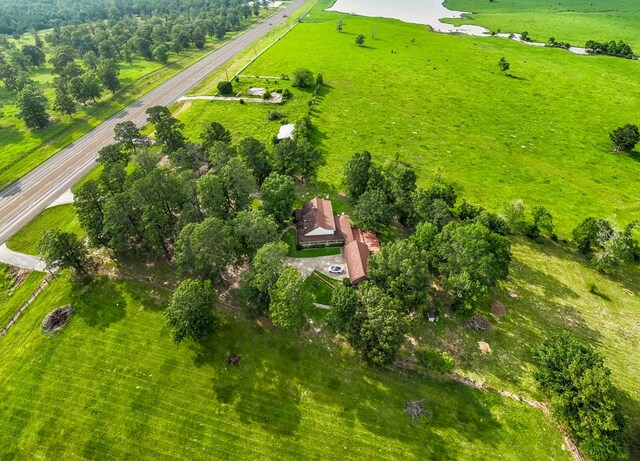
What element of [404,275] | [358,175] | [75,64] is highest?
[75,64]

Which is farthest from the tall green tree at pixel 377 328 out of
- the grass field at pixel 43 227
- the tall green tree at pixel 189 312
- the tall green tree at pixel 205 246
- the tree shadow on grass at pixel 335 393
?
the grass field at pixel 43 227

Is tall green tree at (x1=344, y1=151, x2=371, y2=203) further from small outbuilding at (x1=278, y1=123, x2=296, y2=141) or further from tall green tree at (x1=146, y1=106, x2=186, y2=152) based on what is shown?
tall green tree at (x1=146, y1=106, x2=186, y2=152)

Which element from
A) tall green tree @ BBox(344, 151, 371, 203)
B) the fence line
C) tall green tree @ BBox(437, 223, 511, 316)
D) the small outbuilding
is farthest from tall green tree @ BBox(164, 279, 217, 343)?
the small outbuilding

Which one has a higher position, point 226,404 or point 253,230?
point 253,230

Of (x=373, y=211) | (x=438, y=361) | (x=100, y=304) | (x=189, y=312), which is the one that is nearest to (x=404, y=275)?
(x=438, y=361)

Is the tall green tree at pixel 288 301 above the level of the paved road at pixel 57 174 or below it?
above

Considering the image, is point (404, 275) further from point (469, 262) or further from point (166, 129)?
point (166, 129)

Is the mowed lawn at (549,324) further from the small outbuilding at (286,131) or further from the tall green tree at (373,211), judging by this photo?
the small outbuilding at (286,131)
